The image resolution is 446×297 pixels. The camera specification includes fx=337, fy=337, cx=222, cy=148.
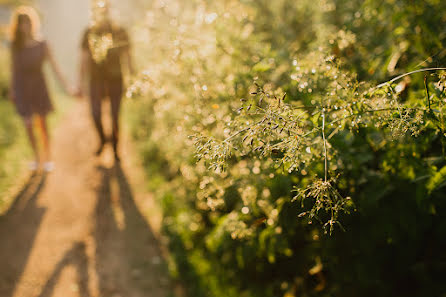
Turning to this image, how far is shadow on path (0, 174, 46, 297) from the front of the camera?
3.48 metres

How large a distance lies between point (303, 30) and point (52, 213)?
4337 mm

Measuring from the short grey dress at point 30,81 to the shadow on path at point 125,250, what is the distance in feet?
6.21

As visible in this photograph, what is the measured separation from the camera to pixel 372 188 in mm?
2139

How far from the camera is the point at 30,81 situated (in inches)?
214

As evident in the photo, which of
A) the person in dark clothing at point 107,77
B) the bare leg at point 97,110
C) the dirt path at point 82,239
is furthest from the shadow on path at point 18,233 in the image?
the person in dark clothing at point 107,77

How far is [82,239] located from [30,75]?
3.00 meters

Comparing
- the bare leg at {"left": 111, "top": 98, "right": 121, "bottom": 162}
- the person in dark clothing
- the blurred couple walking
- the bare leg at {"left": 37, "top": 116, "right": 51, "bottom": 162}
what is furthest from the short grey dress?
the bare leg at {"left": 111, "top": 98, "right": 121, "bottom": 162}

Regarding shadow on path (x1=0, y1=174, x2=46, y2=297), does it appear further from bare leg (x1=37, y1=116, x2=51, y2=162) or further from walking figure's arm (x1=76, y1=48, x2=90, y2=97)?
walking figure's arm (x1=76, y1=48, x2=90, y2=97)

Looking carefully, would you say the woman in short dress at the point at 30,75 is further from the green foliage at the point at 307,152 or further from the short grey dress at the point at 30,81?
the green foliage at the point at 307,152

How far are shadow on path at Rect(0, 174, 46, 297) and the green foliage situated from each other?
1.61 meters

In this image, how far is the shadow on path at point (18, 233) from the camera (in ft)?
11.4

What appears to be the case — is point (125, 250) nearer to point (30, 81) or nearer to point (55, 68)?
point (30, 81)

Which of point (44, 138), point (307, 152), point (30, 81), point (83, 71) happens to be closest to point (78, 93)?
point (83, 71)

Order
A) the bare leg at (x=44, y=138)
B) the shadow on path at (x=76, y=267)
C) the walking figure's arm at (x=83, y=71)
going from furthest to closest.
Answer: the bare leg at (x=44, y=138)
the walking figure's arm at (x=83, y=71)
the shadow on path at (x=76, y=267)
